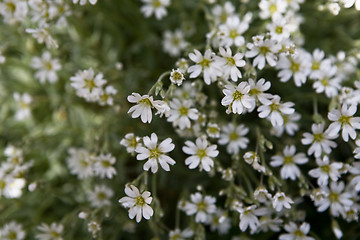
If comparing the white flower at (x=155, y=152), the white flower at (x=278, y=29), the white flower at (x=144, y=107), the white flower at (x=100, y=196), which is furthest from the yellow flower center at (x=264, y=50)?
the white flower at (x=100, y=196)

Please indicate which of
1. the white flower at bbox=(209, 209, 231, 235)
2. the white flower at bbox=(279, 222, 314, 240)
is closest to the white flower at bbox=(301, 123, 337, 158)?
the white flower at bbox=(279, 222, 314, 240)

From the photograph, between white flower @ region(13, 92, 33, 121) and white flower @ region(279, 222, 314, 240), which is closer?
white flower @ region(279, 222, 314, 240)

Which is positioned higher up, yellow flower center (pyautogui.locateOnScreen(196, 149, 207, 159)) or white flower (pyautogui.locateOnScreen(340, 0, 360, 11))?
white flower (pyautogui.locateOnScreen(340, 0, 360, 11))

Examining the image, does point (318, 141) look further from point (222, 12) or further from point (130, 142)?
point (222, 12)

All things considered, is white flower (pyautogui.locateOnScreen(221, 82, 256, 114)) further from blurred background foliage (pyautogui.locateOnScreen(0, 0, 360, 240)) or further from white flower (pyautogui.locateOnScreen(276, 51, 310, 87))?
blurred background foliage (pyautogui.locateOnScreen(0, 0, 360, 240))

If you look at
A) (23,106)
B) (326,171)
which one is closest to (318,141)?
(326,171)
